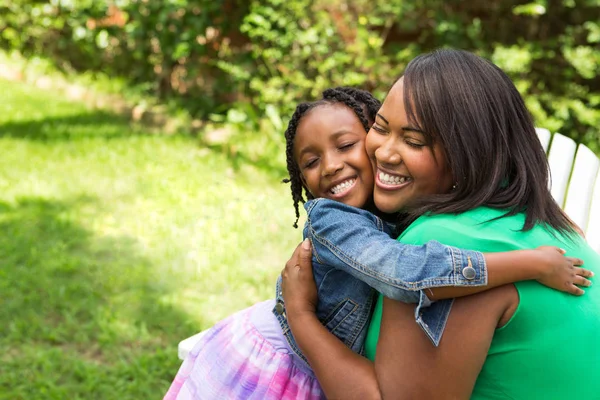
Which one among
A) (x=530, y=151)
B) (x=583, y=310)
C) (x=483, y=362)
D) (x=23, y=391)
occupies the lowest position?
(x=23, y=391)

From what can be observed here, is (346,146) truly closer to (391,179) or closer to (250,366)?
(391,179)

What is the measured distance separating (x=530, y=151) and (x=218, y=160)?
4.73m

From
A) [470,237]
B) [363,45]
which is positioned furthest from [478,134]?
[363,45]

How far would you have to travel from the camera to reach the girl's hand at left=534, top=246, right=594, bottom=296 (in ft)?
5.25

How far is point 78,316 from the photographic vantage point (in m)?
4.03

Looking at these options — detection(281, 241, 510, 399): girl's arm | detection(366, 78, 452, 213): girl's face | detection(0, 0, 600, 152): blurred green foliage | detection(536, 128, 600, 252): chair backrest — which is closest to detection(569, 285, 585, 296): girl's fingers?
detection(281, 241, 510, 399): girl's arm

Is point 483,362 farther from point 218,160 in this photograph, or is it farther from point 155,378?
point 218,160

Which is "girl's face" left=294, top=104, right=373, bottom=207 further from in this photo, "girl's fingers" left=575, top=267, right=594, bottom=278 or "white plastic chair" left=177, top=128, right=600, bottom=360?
"white plastic chair" left=177, top=128, right=600, bottom=360

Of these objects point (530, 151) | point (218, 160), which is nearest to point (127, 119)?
point (218, 160)

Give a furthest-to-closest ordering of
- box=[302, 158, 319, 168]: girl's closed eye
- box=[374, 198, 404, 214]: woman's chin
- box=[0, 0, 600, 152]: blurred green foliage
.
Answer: box=[0, 0, 600, 152]: blurred green foliage
box=[302, 158, 319, 168]: girl's closed eye
box=[374, 198, 404, 214]: woman's chin

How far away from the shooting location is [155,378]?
3539mm

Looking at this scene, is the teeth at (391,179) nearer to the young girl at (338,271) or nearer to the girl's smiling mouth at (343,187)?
the young girl at (338,271)

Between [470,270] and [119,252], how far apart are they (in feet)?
11.8

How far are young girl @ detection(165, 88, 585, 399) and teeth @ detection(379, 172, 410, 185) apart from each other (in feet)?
0.39
